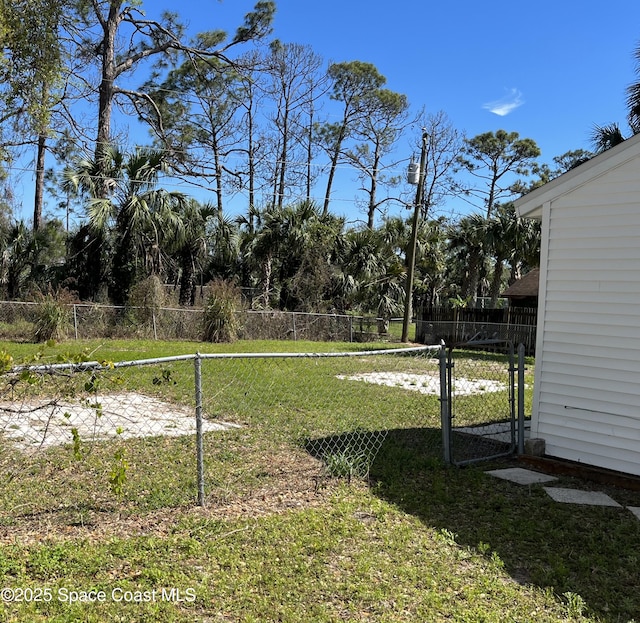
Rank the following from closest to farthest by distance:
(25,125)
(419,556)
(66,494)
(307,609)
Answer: (307,609) < (419,556) < (66,494) < (25,125)

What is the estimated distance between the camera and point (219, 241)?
781 inches

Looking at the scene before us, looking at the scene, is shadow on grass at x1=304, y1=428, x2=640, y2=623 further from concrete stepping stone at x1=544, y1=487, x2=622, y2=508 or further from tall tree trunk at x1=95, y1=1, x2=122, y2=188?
tall tree trunk at x1=95, y1=1, x2=122, y2=188

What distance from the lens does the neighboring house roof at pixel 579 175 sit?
4828 millimetres

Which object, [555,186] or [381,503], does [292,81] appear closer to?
[555,186]

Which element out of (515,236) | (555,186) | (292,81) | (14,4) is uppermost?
(292,81)

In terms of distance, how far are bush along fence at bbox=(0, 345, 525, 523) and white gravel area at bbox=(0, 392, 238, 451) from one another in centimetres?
2

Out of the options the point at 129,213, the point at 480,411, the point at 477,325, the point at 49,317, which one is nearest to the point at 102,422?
the point at 480,411

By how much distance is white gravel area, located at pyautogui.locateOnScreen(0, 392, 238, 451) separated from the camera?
5.39 m

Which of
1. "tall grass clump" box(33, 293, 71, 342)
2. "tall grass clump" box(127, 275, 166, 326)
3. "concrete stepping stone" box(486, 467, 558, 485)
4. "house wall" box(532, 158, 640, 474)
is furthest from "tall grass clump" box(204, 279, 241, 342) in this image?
"concrete stepping stone" box(486, 467, 558, 485)

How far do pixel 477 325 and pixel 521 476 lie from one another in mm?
14400

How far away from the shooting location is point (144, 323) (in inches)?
575

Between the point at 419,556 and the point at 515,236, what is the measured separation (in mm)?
19100

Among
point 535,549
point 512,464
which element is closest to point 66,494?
point 535,549

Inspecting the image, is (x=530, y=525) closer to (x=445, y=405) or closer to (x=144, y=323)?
(x=445, y=405)
